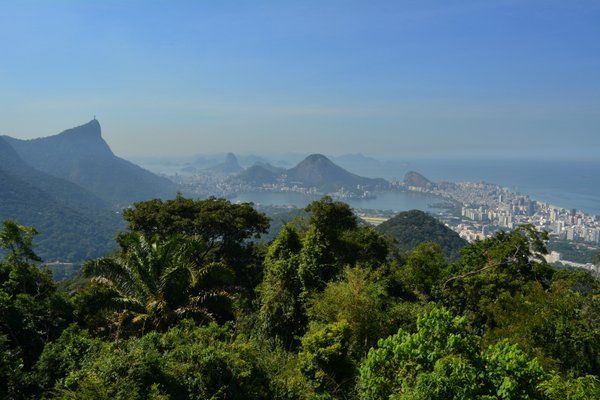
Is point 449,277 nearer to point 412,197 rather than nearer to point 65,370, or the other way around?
point 65,370

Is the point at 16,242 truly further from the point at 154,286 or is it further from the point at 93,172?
the point at 93,172

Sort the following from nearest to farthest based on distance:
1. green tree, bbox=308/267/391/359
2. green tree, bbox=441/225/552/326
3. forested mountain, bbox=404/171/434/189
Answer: green tree, bbox=308/267/391/359 < green tree, bbox=441/225/552/326 < forested mountain, bbox=404/171/434/189

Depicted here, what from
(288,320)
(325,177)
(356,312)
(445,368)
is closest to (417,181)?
(325,177)

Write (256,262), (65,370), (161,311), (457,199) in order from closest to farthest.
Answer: (65,370) → (161,311) → (256,262) → (457,199)

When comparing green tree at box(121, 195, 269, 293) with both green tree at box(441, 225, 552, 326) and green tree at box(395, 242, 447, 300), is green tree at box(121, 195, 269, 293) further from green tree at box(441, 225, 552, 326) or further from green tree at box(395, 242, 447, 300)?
green tree at box(441, 225, 552, 326)

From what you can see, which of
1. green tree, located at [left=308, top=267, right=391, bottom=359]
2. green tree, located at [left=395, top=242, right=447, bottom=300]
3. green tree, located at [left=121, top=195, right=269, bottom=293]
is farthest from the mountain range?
green tree, located at [left=308, top=267, right=391, bottom=359]

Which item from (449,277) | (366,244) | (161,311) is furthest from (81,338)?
(449,277)
